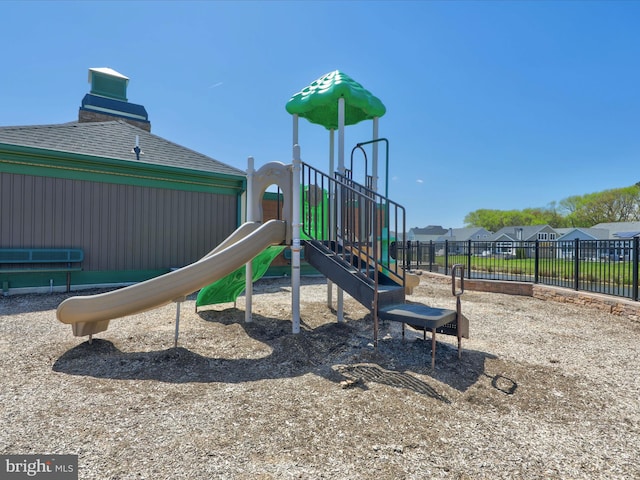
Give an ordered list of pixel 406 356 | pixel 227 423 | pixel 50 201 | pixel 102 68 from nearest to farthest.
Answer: pixel 227 423
pixel 406 356
pixel 50 201
pixel 102 68

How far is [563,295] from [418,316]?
21.0ft

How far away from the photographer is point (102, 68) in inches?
856

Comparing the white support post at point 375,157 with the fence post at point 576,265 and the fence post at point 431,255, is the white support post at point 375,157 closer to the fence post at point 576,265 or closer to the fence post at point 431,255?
the fence post at point 576,265

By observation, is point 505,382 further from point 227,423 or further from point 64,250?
point 64,250

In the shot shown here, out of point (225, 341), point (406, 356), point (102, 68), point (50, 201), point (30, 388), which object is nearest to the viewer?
point (30, 388)

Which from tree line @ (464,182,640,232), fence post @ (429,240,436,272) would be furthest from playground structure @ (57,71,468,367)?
tree line @ (464,182,640,232)

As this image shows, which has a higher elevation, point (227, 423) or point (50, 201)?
point (50, 201)

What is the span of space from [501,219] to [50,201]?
3135 inches

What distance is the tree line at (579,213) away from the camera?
45.7 meters

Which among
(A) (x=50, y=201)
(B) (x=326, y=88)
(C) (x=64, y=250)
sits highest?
(B) (x=326, y=88)

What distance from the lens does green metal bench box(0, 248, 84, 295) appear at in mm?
7699

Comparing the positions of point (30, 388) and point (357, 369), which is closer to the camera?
point (30, 388)

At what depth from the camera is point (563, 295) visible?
838 centimetres

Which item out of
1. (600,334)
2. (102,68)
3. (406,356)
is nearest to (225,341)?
(406,356)
